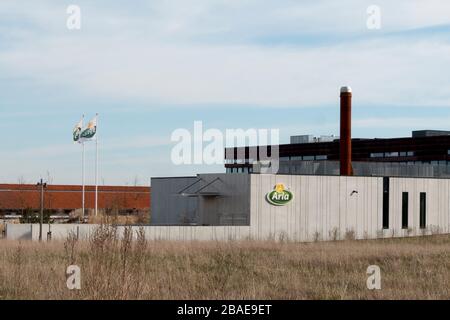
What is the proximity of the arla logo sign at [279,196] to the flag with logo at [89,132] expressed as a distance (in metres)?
20.1

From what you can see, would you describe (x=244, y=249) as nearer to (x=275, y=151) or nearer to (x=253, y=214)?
(x=253, y=214)

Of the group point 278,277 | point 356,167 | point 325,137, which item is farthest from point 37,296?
point 325,137

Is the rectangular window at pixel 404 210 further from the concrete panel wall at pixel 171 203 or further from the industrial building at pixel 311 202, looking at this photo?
the concrete panel wall at pixel 171 203

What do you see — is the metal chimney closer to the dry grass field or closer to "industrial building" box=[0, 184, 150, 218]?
"industrial building" box=[0, 184, 150, 218]

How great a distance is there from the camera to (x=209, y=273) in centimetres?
1995

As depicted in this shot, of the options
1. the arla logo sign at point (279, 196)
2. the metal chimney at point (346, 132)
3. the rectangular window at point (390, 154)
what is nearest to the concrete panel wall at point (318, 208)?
the arla logo sign at point (279, 196)

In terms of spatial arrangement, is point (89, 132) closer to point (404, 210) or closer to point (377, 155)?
point (404, 210)

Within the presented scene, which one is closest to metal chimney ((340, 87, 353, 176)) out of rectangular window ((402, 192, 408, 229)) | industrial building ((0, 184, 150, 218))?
rectangular window ((402, 192, 408, 229))

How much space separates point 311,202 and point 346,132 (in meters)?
10.4

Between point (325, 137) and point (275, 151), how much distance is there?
10155mm

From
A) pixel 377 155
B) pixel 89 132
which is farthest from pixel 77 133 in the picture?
pixel 377 155

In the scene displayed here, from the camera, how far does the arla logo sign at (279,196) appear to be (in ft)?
155

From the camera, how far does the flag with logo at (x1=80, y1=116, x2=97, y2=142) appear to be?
61787 millimetres

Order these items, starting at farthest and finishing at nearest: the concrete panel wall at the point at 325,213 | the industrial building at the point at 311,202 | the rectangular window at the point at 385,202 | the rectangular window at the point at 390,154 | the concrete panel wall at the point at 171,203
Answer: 1. the rectangular window at the point at 390,154
2. the rectangular window at the point at 385,202
3. the concrete panel wall at the point at 171,203
4. the industrial building at the point at 311,202
5. the concrete panel wall at the point at 325,213
